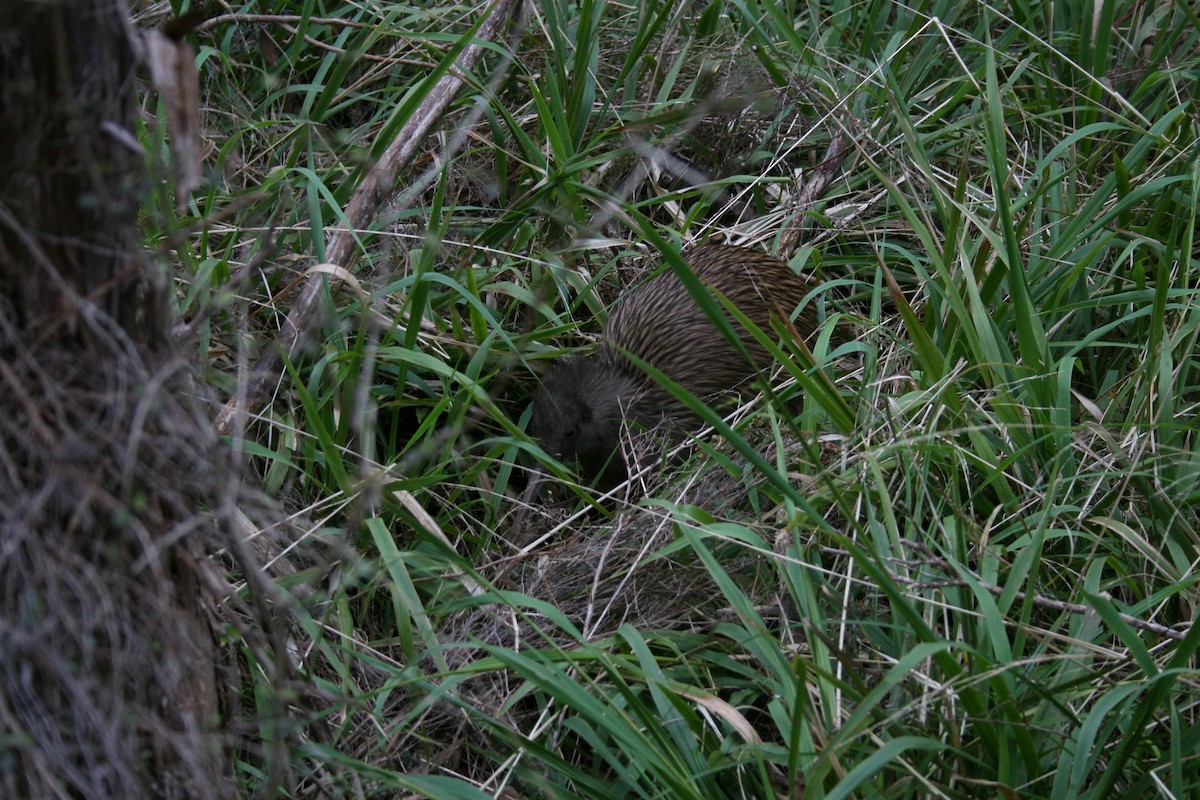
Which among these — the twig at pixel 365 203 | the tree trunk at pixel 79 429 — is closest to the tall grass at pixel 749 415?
the twig at pixel 365 203

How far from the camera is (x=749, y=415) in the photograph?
2703 millimetres

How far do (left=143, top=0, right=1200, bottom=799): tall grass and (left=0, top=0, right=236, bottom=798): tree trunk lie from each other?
18 centimetres

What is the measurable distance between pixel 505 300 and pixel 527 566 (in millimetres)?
1024

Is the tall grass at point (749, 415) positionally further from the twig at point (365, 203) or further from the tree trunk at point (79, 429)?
the tree trunk at point (79, 429)

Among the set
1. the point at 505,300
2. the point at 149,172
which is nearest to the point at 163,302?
the point at 149,172

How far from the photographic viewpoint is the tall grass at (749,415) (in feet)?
6.07

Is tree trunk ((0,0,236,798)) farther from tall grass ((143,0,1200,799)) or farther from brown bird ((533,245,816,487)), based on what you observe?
brown bird ((533,245,816,487))

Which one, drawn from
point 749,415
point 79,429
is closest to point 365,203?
point 749,415

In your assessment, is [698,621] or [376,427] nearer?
[698,621]

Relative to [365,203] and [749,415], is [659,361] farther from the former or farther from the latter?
[365,203]

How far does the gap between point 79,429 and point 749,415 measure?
175 cm

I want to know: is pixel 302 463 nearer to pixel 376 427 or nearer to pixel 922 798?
pixel 376 427

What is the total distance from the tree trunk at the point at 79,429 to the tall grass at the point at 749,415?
178 mm

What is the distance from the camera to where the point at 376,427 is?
2893mm
